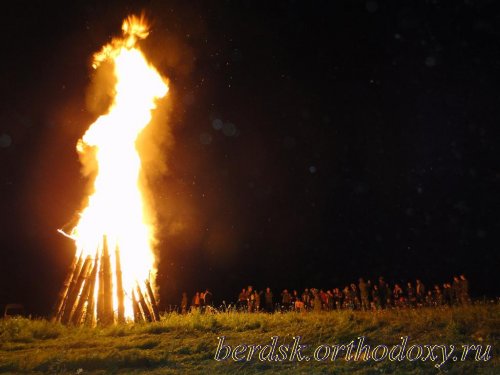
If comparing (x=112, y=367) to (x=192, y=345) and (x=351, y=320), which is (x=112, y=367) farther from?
(x=351, y=320)

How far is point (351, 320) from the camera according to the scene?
8758 mm

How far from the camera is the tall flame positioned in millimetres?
12297

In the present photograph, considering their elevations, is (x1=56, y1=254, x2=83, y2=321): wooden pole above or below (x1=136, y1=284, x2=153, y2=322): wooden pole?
above

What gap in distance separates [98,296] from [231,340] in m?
4.66

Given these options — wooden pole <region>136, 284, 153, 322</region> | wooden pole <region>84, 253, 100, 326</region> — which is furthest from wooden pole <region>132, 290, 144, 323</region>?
wooden pole <region>84, 253, 100, 326</region>

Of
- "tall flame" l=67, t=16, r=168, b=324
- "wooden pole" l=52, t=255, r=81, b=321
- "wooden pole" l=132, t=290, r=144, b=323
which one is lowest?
"wooden pole" l=132, t=290, r=144, b=323

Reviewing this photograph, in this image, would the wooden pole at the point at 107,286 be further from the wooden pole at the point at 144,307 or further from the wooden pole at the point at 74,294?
the wooden pole at the point at 144,307

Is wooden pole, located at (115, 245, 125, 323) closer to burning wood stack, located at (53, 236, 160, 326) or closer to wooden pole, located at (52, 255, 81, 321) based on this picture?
burning wood stack, located at (53, 236, 160, 326)

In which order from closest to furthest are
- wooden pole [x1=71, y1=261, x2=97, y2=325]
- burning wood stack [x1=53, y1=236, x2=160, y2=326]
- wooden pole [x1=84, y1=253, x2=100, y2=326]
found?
1. wooden pole [x1=84, y1=253, x2=100, y2=326]
2. burning wood stack [x1=53, y1=236, x2=160, y2=326]
3. wooden pole [x1=71, y1=261, x2=97, y2=325]

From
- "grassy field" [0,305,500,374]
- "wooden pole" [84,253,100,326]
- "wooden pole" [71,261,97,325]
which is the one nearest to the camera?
"grassy field" [0,305,500,374]

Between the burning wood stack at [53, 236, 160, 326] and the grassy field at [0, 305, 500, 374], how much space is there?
33.8 inches

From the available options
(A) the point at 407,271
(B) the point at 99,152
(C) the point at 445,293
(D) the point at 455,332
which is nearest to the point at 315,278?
(A) the point at 407,271

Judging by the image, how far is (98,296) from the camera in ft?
37.5

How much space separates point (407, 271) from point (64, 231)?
54.3 feet
